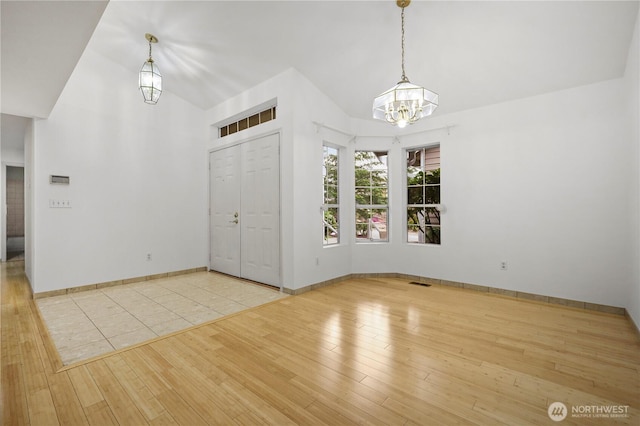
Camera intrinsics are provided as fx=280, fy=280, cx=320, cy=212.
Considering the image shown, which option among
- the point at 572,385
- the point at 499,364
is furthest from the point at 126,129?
the point at 572,385

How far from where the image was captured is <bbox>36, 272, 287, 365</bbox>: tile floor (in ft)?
8.21

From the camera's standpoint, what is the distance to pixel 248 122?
4711 mm

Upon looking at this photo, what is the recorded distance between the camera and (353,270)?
4816mm

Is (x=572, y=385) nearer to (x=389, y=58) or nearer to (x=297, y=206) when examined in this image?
(x=297, y=206)

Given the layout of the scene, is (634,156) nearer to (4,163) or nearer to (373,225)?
(373,225)

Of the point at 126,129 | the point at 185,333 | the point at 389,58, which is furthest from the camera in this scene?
the point at 126,129

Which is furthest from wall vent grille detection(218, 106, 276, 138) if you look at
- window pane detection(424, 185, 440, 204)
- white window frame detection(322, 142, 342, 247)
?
window pane detection(424, 185, 440, 204)

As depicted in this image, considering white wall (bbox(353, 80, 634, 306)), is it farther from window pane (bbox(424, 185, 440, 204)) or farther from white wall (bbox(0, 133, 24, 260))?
white wall (bbox(0, 133, 24, 260))

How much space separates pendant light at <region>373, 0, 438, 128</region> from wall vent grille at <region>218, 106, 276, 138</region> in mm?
2153

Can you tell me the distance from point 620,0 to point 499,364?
3.20 metres

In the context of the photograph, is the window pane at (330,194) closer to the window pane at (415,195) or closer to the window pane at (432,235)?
the window pane at (415,195)

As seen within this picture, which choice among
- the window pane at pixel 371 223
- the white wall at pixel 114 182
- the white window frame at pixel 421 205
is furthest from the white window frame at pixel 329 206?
the white wall at pixel 114 182

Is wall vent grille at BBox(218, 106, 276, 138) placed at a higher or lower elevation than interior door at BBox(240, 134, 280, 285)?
higher

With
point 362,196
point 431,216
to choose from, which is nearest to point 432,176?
point 431,216
